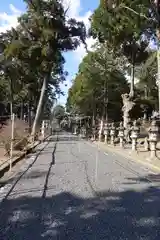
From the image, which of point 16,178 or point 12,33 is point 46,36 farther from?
point 16,178

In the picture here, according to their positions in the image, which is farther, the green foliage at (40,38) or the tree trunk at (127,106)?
the green foliage at (40,38)

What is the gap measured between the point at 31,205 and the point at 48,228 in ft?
6.43

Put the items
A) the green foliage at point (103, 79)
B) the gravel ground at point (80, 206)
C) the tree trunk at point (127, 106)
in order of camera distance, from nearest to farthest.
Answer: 1. the gravel ground at point (80, 206)
2. the tree trunk at point (127, 106)
3. the green foliage at point (103, 79)

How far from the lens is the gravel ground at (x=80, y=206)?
684 centimetres

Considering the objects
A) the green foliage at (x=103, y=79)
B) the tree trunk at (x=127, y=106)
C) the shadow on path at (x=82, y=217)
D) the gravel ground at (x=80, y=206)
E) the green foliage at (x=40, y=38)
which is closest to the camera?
the shadow on path at (x=82, y=217)

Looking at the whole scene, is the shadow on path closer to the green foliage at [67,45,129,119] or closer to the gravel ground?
the gravel ground

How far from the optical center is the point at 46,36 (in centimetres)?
4375

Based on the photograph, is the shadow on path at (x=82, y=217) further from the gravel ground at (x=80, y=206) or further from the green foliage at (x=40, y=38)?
the green foliage at (x=40, y=38)

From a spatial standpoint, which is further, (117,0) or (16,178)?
(117,0)

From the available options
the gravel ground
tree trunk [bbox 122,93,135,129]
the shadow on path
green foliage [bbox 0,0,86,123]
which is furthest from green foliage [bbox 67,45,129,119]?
the shadow on path

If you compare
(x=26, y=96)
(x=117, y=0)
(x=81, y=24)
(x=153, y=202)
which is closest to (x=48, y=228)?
(x=153, y=202)

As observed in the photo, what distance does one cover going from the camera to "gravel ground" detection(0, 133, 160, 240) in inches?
269

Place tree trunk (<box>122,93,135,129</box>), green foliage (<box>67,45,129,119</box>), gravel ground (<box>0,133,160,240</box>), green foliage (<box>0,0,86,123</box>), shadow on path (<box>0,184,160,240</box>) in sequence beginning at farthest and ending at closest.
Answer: green foliage (<box>67,45,129,119</box>) → green foliage (<box>0,0,86,123</box>) → tree trunk (<box>122,93,135,129</box>) → gravel ground (<box>0,133,160,240</box>) → shadow on path (<box>0,184,160,240</box>)

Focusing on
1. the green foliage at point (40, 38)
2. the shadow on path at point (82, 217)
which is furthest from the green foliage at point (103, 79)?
the shadow on path at point (82, 217)
